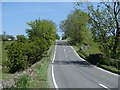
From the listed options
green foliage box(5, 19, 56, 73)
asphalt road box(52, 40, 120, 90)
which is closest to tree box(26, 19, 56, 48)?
green foliage box(5, 19, 56, 73)

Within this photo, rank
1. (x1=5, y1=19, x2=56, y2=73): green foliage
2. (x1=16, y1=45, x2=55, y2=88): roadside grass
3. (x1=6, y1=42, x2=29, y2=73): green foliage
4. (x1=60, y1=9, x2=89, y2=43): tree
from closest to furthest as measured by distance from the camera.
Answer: (x1=16, y1=45, x2=55, y2=88): roadside grass < (x1=6, y1=42, x2=29, y2=73): green foliage < (x1=5, y1=19, x2=56, y2=73): green foliage < (x1=60, y1=9, x2=89, y2=43): tree

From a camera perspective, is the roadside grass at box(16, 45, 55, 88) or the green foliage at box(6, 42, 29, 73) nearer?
the roadside grass at box(16, 45, 55, 88)

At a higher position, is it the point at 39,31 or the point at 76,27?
the point at 76,27

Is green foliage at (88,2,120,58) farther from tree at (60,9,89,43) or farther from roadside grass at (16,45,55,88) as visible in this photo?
tree at (60,9,89,43)

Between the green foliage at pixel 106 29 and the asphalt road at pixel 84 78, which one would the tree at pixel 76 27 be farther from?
the asphalt road at pixel 84 78

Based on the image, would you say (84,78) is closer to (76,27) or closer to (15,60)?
(15,60)

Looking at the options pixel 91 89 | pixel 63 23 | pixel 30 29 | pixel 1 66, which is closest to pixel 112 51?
pixel 1 66

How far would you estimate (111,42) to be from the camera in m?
46.4

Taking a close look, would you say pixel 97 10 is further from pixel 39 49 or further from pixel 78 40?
pixel 78 40

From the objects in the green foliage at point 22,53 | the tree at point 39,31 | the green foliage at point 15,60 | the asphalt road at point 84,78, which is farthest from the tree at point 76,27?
the asphalt road at point 84,78

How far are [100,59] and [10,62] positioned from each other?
36.4 ft

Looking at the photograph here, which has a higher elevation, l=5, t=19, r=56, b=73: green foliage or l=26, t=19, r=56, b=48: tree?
l=26, t=19, r=56, b=48: tree

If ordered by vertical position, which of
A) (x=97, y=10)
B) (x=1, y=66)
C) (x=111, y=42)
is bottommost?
(x=1, y=66)

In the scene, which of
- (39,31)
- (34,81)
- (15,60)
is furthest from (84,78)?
(39,31)
